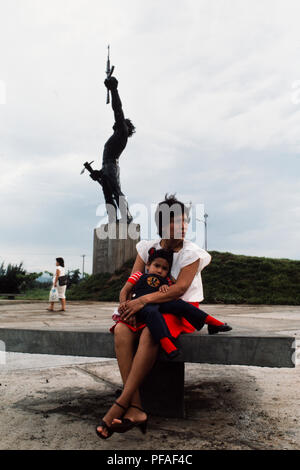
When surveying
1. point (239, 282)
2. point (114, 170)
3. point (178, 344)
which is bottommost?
point (178, 344)

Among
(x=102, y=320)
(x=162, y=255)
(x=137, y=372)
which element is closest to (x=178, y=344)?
(x=137, y=372)

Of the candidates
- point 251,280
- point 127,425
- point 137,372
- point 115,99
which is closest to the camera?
point 127,425

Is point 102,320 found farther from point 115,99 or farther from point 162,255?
point 115,99

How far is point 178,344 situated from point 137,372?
0.76 ft

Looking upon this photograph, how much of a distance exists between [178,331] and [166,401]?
1.24ft

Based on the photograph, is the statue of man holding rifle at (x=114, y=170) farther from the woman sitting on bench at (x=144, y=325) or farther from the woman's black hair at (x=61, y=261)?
the woman sitting on bench at (x=144, y=325)

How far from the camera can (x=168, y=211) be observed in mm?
Result: 2346

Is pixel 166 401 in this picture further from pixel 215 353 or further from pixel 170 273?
pixel 170 273

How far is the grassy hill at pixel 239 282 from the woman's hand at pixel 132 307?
9888mm

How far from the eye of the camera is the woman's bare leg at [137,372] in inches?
67.7

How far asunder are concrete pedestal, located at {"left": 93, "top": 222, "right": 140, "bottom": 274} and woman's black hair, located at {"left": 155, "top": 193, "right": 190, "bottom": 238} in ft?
43.5

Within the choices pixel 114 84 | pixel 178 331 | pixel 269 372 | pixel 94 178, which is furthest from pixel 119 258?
pixel 178 331

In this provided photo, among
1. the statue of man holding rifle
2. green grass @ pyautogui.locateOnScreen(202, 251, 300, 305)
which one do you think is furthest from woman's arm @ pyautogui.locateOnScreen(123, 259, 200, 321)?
the statue of man holding rifle

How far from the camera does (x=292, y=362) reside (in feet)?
5.94
